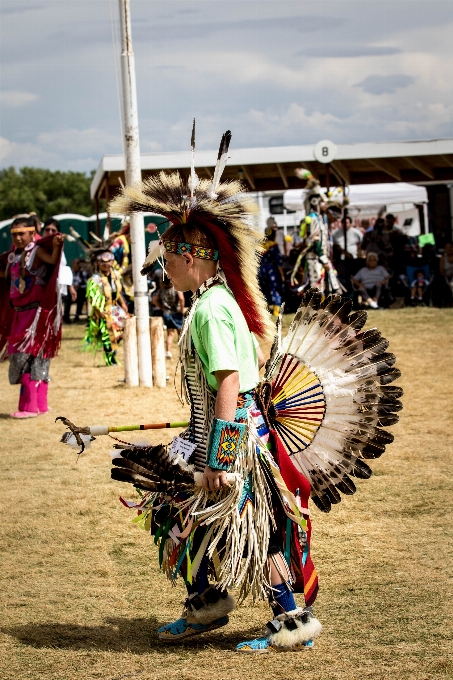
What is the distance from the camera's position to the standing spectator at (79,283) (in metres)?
16.6

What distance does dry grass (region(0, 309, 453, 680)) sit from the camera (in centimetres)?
281

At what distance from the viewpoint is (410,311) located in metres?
13.9

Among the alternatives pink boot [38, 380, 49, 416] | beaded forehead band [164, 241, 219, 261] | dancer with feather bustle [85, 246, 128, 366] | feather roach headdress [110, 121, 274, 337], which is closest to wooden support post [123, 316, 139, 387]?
pink boot [38, 380, 49, 416]

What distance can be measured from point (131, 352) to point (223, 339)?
5.96 m

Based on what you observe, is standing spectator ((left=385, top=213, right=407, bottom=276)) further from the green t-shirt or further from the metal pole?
the green t-shirt

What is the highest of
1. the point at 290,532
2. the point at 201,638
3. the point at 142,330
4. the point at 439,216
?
the point at 439,216

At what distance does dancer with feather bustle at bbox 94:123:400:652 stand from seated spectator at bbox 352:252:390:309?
11.6m

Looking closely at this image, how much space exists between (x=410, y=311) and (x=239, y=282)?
37.0 feet

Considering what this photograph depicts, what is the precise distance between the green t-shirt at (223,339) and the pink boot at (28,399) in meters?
4.65

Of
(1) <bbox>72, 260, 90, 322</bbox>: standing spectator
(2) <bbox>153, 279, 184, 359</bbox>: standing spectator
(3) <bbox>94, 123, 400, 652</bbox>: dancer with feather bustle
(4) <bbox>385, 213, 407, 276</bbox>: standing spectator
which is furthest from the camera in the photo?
(1) <bbox>72, 260, 90, 322</bbox>: standing spectator

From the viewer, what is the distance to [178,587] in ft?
11.8

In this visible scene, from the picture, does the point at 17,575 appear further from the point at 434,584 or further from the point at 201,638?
the point at 434,584

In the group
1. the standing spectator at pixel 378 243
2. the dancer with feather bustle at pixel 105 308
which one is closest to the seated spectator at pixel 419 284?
the standing spectator at pixel 378 243

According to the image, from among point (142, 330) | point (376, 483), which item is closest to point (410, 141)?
point (142, 330)
